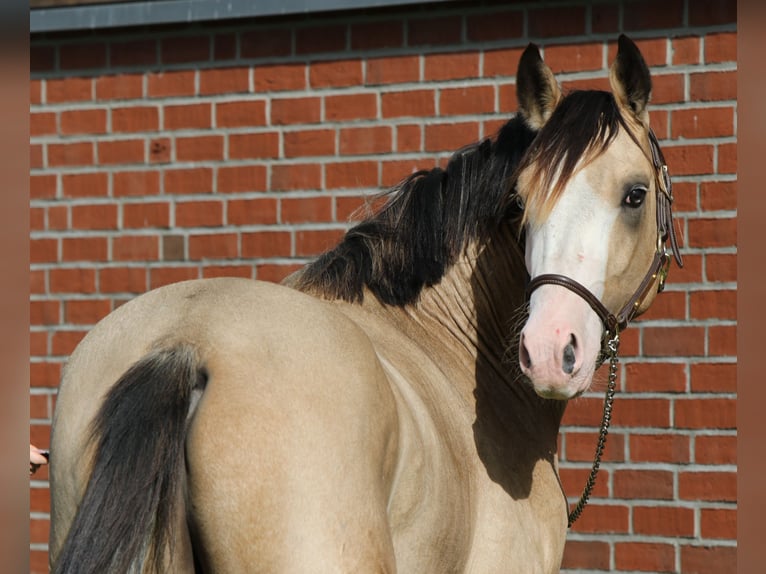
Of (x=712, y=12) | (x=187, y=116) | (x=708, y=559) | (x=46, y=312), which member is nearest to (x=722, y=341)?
(x=708, y=559)

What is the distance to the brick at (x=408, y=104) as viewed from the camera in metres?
4.74

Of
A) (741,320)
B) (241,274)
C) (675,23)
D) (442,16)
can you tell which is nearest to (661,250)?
(741,320)

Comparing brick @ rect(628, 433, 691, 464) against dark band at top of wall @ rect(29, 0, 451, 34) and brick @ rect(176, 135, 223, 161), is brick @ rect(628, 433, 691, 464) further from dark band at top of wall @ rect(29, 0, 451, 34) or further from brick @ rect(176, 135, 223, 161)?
brick @ rect(176, 135, 223, 161)

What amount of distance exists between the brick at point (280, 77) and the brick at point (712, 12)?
175cm

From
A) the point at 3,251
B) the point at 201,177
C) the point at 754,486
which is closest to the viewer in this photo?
the point at 3,251

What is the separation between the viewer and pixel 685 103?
4395mm

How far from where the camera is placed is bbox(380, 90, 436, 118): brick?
4.74 metres

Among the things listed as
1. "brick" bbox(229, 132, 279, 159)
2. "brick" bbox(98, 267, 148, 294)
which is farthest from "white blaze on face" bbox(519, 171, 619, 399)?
"brick" bbox(98, 267, 148, 294)

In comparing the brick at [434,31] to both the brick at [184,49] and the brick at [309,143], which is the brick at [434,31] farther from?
the brick at [184,49]

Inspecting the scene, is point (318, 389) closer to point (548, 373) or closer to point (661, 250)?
point (548, 373)

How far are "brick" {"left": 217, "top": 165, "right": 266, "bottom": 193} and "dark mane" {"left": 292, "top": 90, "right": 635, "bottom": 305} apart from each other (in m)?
1.83

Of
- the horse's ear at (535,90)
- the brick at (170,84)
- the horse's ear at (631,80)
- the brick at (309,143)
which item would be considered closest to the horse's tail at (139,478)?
the horse's ear at (535,90)

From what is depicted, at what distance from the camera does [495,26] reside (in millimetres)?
4668

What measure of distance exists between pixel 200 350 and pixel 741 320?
2764mm
